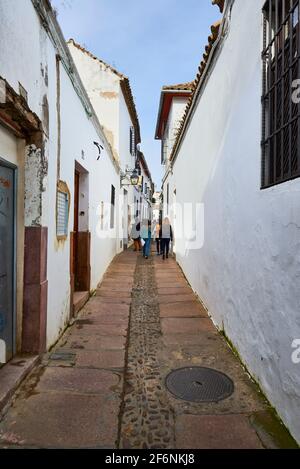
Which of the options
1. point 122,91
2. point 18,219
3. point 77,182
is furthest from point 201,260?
point 122,91

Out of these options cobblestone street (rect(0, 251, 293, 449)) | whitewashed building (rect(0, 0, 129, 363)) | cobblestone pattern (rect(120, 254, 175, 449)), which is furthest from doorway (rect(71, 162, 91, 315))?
whitewashed building (rect(0, 0, 129, 363))

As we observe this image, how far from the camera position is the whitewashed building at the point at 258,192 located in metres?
2.35

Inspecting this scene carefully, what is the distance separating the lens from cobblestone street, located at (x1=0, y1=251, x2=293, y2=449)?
219cm

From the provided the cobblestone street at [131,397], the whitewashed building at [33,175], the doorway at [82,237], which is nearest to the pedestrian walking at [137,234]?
the doorway at [82,237]

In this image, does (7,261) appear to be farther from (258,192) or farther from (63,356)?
(258,192)

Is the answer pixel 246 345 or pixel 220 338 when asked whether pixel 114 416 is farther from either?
pixel 220 338

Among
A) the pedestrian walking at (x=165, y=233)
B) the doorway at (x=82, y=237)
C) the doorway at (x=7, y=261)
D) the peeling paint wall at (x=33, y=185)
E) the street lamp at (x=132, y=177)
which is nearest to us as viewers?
the doorway at (x=7, y=261)

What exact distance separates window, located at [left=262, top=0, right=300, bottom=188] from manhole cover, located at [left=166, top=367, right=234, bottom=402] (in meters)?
1.83

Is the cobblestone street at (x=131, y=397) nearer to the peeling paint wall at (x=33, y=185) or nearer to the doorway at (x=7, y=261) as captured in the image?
the doorway at (x=7, y=261)

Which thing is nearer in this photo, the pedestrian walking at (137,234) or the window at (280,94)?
the window at (280,94)

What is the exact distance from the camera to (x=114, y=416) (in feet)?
7.98

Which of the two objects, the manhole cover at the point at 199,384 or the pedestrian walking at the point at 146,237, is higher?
the pedestrian walking at the point at 146,237

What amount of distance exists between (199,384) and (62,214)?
8.31 feet

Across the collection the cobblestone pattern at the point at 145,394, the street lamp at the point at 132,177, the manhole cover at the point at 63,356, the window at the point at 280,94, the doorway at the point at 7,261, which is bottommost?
the cobblestone pattern at the point at 145,394
